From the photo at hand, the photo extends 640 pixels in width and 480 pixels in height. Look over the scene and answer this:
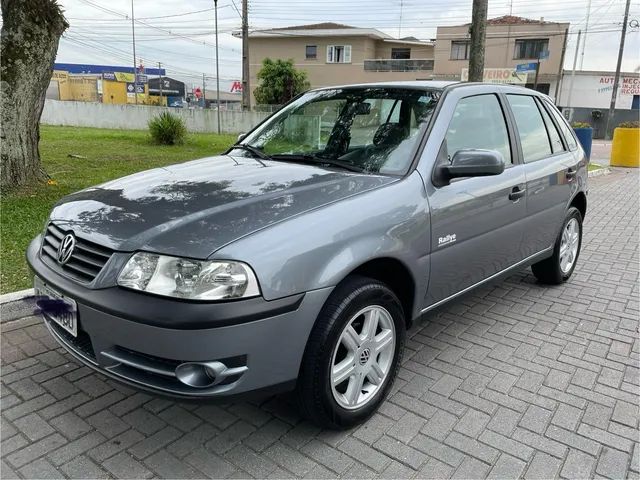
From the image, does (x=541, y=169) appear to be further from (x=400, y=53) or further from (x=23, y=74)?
(x=400, y=53)

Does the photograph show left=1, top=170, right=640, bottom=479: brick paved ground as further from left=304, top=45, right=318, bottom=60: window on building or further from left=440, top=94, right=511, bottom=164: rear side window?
left=304, top=45, right=318, bottom=60: window on building

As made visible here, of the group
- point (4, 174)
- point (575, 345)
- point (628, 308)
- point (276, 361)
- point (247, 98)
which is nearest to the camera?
point (276, 361)

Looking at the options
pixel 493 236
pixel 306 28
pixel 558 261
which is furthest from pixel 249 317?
pixel 306 28

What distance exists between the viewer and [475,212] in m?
3.26


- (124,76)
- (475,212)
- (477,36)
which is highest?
(124,76)

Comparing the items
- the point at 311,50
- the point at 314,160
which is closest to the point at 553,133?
the point at 314,160

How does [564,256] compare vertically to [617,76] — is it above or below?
below

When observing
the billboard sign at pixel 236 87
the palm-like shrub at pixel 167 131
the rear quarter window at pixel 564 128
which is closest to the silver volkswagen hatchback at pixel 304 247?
the rear quarter window at pixel 564 128

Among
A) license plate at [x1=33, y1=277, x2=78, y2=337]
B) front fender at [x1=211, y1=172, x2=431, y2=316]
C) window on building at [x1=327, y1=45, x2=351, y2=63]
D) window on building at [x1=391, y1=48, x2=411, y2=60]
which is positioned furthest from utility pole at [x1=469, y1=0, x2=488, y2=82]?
window on building at [x1=391, y1=48, x2=411, y2=60]

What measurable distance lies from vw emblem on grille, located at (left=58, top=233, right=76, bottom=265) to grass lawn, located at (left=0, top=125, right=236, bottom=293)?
1861 mm

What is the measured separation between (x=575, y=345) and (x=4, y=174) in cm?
664

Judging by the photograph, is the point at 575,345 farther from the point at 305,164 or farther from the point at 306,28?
the point at 306,28

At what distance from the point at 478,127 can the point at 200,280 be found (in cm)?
233

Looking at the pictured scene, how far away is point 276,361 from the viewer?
87.2 inches
